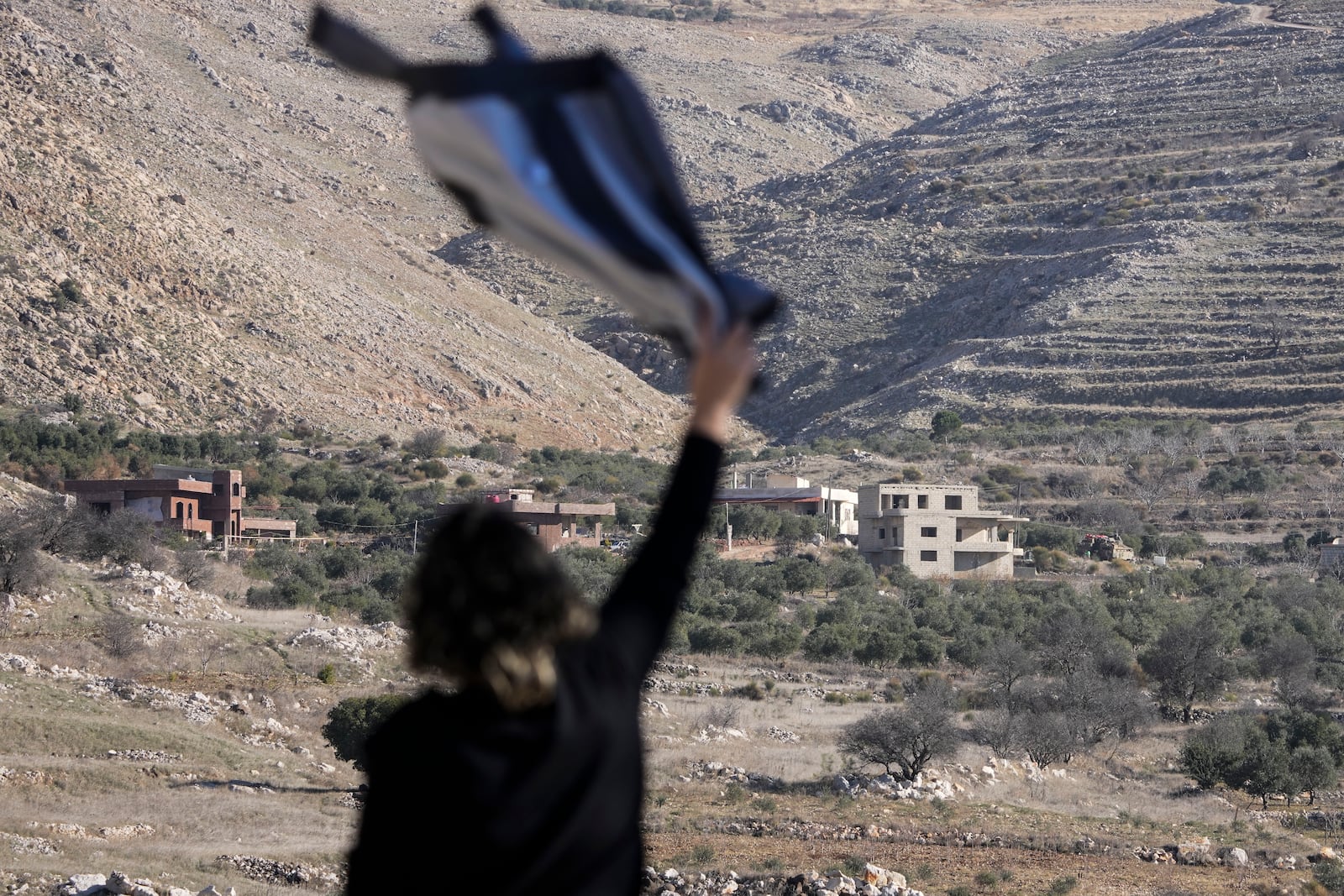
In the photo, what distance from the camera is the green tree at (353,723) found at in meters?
21.6

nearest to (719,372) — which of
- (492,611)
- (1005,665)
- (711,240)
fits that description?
(492,611)

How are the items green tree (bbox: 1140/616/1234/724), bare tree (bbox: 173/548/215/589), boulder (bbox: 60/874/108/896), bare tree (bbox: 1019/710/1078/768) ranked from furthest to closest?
1. bare tree (bbox: 173/548/215/589)
2. green tree (bbox: 1140/616/1234/724)
3. bare tree (bbox: 1019/710/1078/768)
4. boulder (bbox: 60/874/108/896)

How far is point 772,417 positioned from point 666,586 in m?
75.0

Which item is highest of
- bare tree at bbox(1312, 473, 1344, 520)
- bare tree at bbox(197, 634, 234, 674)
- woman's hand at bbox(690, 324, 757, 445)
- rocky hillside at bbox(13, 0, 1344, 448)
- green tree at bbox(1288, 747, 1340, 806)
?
rocky hillside at bbox(13, 0, 1344, 448)

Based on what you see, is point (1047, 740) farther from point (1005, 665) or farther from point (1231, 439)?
point (1231, 439)

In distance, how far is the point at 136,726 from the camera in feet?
70.3

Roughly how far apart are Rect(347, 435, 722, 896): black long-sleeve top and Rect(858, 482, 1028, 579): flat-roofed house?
46.7 m

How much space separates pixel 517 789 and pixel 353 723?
813 inches

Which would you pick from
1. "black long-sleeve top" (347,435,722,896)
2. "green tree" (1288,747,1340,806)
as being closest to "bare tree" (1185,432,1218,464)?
"green tree" (1288,747,1340,806)

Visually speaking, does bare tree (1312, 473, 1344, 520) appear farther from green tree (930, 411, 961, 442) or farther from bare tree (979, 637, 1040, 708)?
bare tree (979, 637, 1040, 708)

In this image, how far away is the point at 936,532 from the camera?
4853 centimetres

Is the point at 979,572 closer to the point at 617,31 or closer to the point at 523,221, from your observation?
the point at 523,221

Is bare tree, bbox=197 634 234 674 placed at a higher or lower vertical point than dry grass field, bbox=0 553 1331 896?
higher

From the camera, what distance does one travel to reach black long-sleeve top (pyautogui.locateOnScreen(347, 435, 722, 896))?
1.77 m
